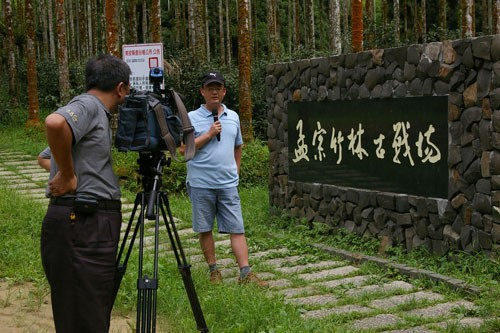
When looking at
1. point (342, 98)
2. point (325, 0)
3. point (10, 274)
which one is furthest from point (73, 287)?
point (325, 0)

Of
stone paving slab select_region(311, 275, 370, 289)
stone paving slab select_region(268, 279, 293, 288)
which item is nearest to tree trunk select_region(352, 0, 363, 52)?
stone paving slab select_region(311, 275, 370, 289)

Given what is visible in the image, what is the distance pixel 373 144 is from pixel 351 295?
2.23 m

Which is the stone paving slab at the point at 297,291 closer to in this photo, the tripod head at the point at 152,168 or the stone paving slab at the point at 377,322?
the stone paving slab at the point at 377,322

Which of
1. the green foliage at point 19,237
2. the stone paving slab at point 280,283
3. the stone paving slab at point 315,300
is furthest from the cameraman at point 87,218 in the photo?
the green foliage at point 19,237

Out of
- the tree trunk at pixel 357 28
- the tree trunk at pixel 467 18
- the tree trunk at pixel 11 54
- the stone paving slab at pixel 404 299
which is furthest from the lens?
the tree trunk at pixel 11 54

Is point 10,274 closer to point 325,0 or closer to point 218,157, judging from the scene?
point 218,157

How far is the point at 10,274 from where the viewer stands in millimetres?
6473

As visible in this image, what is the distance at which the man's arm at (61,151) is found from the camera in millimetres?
3396

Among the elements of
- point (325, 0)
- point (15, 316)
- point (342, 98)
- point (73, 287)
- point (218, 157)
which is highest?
point (325, 0)

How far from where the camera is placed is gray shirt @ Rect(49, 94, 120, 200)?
11.7 ft

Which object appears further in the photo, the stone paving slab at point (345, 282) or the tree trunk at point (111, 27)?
the tree trunk at point (111, 27)

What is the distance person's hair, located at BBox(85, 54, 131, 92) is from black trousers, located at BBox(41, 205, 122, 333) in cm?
66

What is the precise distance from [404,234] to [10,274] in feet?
12.3

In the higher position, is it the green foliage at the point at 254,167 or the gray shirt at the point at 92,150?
the gray shirt at the point at 92,150
